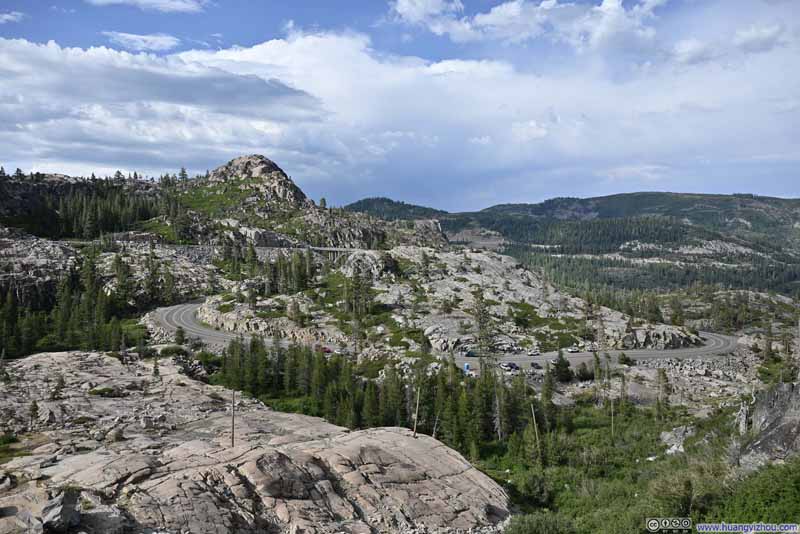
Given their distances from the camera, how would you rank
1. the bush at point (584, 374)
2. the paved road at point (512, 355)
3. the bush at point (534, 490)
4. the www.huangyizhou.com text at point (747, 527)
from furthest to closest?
the paved road at point (512, 355)
the bush at point (584, 374)
the bush at point (534, 490)
the www.huangyizhou.com text at point (747, 527)

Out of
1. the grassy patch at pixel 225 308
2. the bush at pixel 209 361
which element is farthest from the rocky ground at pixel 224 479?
the grassy patch at pixel 225 308

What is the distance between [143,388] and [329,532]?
5448 centimetres

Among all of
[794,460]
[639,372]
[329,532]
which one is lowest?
[639,372]

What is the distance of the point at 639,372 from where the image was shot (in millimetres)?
105938

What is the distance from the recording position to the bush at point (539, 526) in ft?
116

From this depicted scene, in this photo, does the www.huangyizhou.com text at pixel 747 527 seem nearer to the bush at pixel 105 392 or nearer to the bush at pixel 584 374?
the bush at pixel 105 392

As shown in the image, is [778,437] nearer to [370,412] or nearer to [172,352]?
[370,412]

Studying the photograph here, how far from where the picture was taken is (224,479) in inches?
1385

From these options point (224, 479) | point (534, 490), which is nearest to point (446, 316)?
point (534, 490)

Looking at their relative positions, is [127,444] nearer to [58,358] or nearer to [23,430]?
[23,430]

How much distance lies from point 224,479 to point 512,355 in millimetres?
90447

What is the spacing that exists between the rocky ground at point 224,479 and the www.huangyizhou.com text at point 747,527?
1479cm

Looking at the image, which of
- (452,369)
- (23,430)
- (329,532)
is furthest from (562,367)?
(23,430)

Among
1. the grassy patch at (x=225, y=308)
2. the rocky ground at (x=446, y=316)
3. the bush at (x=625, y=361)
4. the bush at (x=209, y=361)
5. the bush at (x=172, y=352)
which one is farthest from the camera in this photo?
the grassy patch at (x=225, y=308)
